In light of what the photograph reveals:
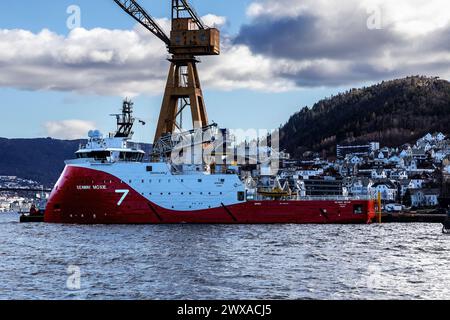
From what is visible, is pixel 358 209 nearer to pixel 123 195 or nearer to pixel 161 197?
pixel 161 197

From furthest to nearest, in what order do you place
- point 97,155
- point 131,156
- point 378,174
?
point 378,174 < point 131,156 < point 97,155

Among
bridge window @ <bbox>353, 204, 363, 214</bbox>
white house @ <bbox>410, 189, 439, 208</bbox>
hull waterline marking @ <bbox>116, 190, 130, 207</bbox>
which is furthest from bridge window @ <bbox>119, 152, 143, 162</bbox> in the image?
white house @ <bbox>410, 189, 439, 208</bbox>

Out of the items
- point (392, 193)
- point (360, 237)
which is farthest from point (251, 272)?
point (392, 193)

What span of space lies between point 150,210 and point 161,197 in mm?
1378

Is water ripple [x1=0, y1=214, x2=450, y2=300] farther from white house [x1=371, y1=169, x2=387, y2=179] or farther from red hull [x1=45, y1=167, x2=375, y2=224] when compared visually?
white house [x1=371, y1=169, x2=387, y2=179]

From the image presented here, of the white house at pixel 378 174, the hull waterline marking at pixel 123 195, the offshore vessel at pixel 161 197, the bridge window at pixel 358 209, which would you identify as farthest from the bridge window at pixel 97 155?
the white house at pixel 378 174

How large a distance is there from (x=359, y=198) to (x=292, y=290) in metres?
40.9

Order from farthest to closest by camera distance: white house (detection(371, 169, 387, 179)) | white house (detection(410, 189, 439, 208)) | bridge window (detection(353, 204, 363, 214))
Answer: white house (detection(371, 169, 387, 179))
white house (detection(410, 189, 439, 208))
bridge window (detection(353, 204, 363, 214))

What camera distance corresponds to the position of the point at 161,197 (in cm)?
5888

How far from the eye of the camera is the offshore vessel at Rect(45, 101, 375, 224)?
58.8 meters

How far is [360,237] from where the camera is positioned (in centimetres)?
4600

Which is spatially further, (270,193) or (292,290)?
(270,193)

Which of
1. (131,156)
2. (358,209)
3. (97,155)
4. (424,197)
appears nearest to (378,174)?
(424,197)
